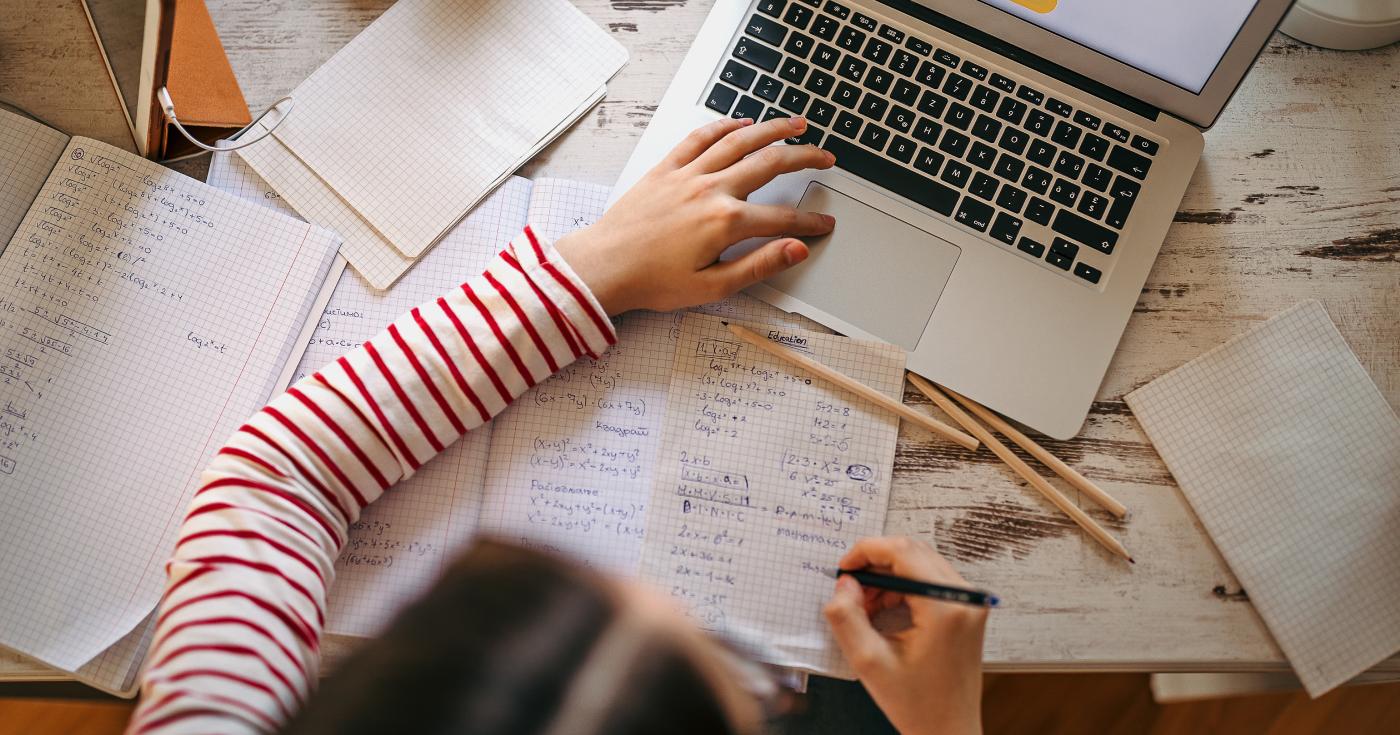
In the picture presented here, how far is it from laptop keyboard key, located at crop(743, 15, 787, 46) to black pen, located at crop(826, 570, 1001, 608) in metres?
0.45

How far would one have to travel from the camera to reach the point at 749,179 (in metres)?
0.69

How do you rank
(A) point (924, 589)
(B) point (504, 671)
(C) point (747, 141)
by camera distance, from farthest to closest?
(C) point (747, 141) → (A) point (924, 589) → (B) point (504, 671)

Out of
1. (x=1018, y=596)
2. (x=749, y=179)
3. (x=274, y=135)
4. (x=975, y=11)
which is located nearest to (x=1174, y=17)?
(x=975, y=11)

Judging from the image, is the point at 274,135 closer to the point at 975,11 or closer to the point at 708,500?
the point at 708,500

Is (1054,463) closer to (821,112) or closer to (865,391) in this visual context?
(865,391)

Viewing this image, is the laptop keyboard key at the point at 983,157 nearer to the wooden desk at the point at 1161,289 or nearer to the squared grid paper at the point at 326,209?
the wooden desk at the point at 1161,289

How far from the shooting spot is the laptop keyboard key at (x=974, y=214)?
0.71 metres

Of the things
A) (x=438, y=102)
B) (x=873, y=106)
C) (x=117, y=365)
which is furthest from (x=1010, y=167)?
(x=117, y=365)

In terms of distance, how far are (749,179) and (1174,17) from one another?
13.2 inches

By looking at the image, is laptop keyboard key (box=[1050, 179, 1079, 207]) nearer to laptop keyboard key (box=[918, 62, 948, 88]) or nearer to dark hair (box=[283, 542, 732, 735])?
laptop keyboard key (box=[918, 62, 948, 88])

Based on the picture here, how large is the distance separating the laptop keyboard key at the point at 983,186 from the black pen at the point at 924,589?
1.04 feet

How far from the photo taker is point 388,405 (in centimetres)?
63

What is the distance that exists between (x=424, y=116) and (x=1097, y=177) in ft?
1.86

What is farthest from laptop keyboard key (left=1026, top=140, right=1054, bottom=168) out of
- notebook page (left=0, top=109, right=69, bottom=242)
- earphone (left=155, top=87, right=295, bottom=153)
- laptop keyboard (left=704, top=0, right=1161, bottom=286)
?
notebook page (left=0, top=109, right=69, bottom=242)
